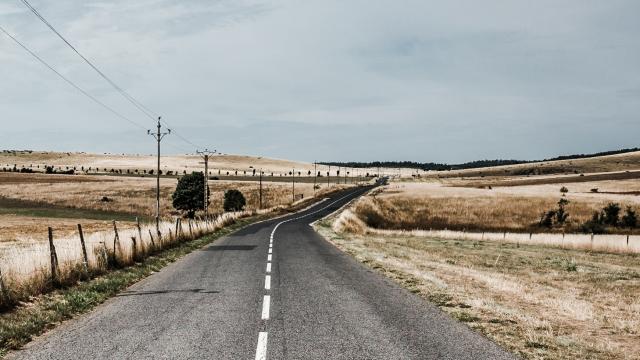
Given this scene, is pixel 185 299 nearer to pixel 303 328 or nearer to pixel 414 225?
pixel 303 328

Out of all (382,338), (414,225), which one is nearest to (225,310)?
(382,338)

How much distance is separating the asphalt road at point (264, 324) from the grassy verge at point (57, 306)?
34 centimetres

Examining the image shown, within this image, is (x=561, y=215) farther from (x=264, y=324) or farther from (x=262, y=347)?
(x=262, y=347)

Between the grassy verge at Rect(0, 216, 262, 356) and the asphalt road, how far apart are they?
0.34 metres

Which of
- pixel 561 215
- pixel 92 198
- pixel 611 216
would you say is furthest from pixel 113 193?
pixel 611 216

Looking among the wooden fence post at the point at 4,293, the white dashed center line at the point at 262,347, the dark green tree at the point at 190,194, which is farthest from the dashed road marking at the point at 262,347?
the dark green tree at the point at 190,194

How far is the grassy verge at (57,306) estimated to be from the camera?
9320 mm

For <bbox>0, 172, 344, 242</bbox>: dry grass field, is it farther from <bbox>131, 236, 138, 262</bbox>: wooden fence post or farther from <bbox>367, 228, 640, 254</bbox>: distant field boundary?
<bbox>131, 236, 138, 262</bbox>: wooden fence post

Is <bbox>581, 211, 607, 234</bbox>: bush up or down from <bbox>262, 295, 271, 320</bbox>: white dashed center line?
down

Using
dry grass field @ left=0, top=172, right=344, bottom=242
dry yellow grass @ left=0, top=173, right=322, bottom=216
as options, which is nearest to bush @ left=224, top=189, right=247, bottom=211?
dry grass field @ left=0, top=172, right=344, bottom=242

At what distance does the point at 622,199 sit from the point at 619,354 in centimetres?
8166

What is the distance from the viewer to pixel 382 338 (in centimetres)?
882

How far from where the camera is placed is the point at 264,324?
9.83 metres

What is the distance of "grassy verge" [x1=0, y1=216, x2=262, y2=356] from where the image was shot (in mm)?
9320
